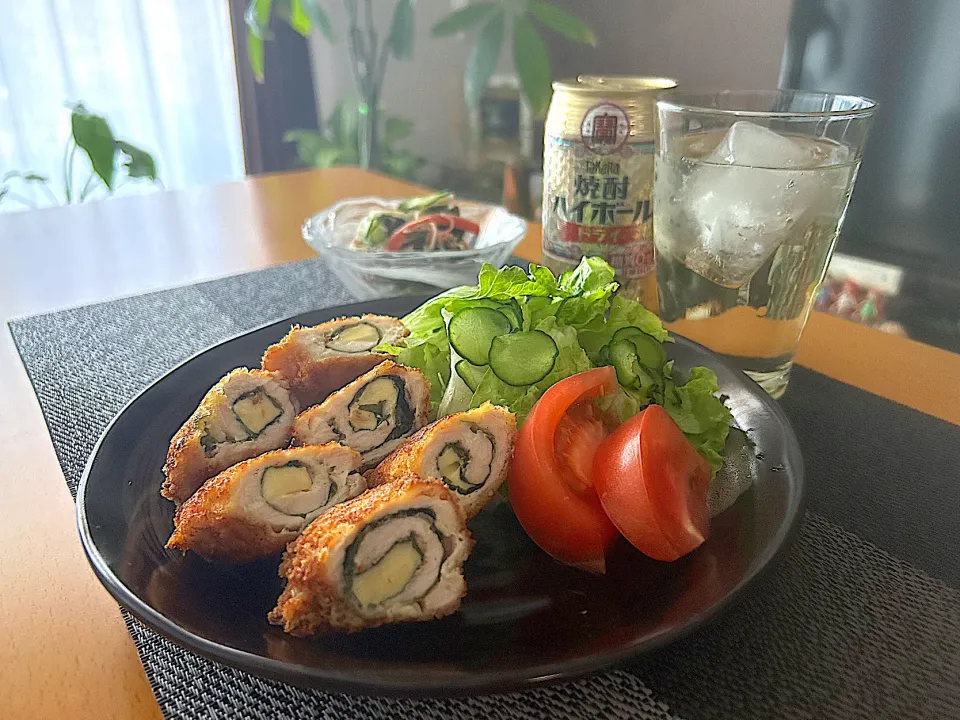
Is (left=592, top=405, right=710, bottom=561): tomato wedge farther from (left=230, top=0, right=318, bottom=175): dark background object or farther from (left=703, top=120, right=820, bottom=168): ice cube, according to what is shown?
(left=230, top=0, right=318, bottom=175): dark background object

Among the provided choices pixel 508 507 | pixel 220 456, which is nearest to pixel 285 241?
pixel 220 456

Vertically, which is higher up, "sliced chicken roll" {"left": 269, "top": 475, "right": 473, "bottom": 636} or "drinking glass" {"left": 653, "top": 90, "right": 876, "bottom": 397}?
"drinking glass" {"left": 653, "top": 90, "right": 876, "bottom": 397}

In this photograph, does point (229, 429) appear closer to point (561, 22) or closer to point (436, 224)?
point (436, 224)

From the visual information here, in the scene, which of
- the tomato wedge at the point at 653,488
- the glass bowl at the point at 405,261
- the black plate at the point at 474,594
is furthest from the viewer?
the glass bowl at the point at 405,261

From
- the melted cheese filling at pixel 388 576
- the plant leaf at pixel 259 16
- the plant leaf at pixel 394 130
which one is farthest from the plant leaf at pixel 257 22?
the melted cheese filling at pixel 388 576

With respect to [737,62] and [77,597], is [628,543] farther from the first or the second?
[737,62]

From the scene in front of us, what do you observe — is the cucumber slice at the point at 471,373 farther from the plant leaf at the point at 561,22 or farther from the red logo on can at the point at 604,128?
the plant leaf at the point at 561,22

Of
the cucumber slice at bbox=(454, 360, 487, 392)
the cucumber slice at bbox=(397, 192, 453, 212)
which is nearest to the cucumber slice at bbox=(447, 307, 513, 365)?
the cucumber slice at bbox=(454, 360, 487, 392)
